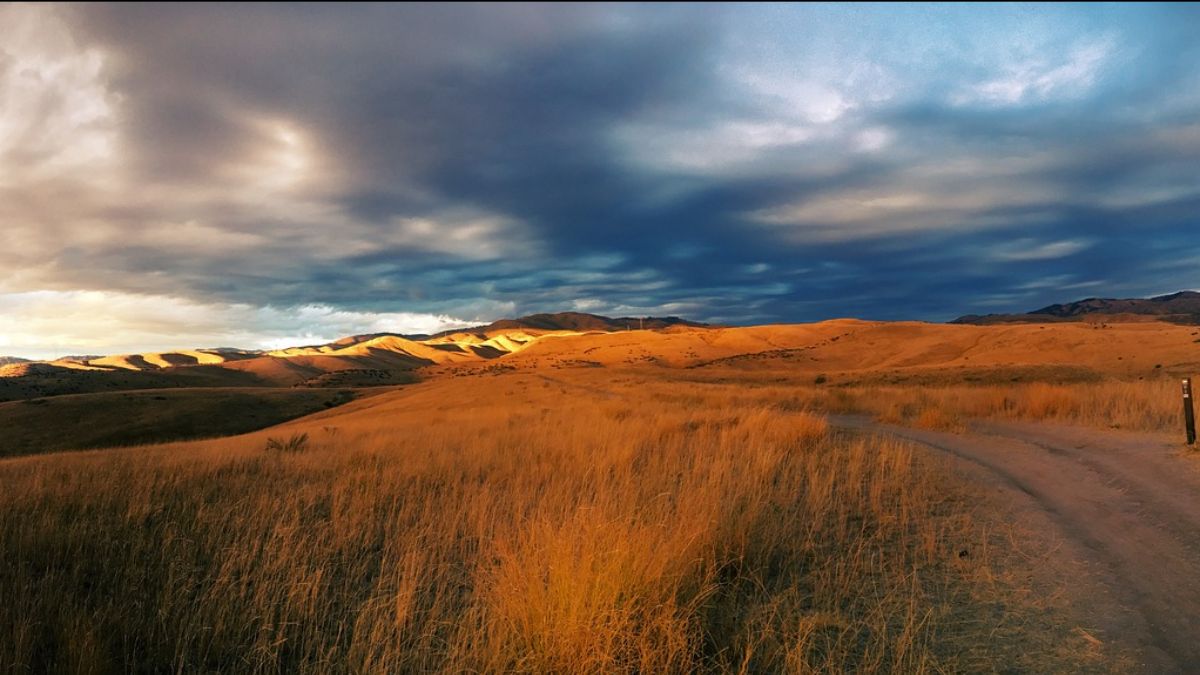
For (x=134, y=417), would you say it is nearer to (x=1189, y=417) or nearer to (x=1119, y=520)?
→ (x=1119, y=520)

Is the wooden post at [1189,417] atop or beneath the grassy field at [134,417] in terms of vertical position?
atop

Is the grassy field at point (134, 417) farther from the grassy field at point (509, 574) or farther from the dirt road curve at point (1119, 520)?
the dirt road curve at point (1119, 520)

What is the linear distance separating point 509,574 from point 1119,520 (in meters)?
6.84

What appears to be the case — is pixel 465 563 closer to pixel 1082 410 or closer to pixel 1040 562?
pixel 1040 562

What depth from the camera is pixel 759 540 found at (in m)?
5.64

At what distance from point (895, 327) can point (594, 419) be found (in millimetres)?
68522

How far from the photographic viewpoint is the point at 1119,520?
21.7ft

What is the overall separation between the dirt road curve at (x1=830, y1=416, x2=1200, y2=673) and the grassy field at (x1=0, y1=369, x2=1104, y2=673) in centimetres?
59

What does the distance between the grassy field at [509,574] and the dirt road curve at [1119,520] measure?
1.93ft

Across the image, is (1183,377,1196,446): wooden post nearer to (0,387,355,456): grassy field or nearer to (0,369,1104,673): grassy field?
(0,369,1104,673): grassy field

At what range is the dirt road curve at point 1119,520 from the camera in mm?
4145

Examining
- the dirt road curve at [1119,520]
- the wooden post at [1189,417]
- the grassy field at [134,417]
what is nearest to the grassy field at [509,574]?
the dirt road curve at [1119,520]

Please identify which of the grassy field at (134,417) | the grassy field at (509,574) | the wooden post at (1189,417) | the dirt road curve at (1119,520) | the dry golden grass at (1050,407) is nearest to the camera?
the grassy field at (509,574)

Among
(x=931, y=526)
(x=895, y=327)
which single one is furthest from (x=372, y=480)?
(x=895, y=327)
